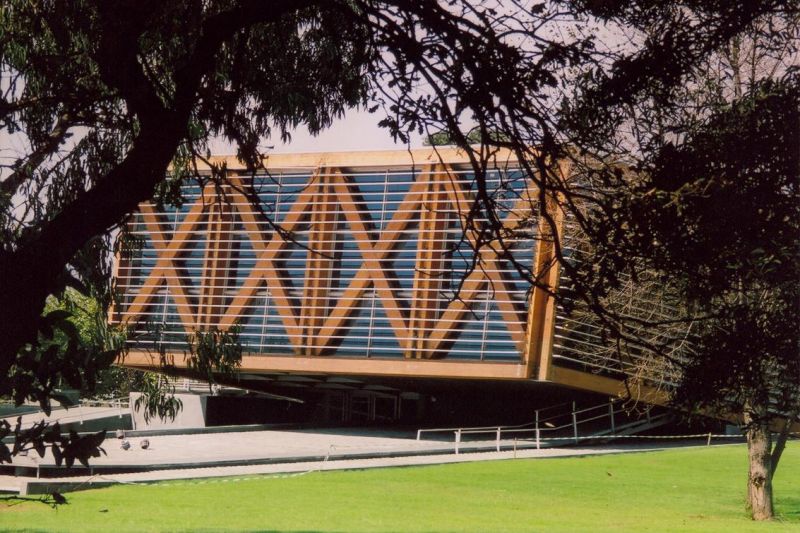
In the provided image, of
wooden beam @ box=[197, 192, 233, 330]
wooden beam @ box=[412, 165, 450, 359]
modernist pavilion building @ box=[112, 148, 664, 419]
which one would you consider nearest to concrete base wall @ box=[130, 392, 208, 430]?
modernist pavilion building @ box=[112, 148, 664, 419]

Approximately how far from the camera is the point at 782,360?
6.25 metres

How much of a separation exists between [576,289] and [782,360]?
2027mm

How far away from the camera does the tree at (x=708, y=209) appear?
4.96 m

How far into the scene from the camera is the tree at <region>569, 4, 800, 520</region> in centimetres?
496

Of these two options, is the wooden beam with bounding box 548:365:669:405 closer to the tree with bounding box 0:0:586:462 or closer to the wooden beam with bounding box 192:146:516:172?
the wooden beam with bounding box 192:146:516:172

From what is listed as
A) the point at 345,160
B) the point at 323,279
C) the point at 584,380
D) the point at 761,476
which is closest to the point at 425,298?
the point at 323,279

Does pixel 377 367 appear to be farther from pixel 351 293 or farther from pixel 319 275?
pixel 319 275

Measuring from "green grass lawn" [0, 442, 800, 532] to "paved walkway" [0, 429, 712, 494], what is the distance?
0.98 m

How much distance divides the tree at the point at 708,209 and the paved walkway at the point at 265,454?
1331 centimetres

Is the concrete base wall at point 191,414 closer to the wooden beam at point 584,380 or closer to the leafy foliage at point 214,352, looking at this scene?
the wooden beam at point 584,380

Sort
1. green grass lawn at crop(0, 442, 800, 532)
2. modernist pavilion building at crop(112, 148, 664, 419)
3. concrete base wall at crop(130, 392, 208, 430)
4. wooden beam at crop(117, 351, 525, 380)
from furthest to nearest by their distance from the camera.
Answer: concrete base wall at crop(130, 392, 208, 430) → modernist pavilion building at crop(112, 148, 664, 419) → wooden beam at crop(117, 351, 525, 380) → green grass lawn at crop(0, 442, 800, 532)

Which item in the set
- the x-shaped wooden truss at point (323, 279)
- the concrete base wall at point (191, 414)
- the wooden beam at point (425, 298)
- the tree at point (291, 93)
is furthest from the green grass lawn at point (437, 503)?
the concrete base wall at point (191, 414)

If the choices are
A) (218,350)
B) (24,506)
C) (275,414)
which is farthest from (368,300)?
(218,350)

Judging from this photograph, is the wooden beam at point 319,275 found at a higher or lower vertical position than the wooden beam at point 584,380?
higher
